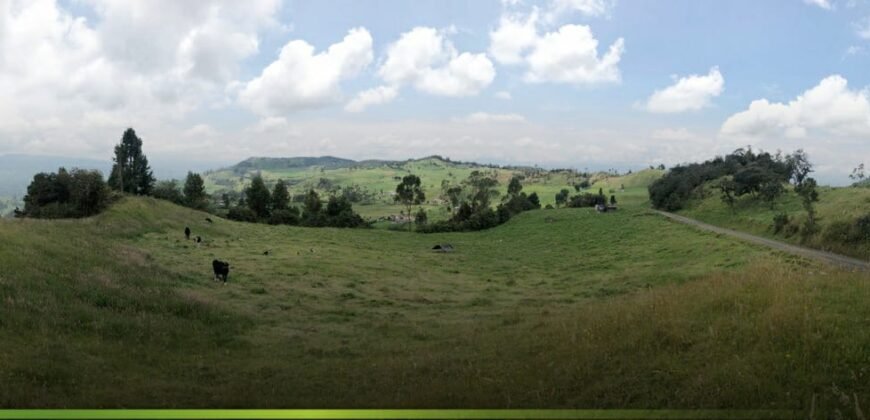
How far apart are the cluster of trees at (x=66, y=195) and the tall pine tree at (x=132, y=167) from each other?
1181 inches

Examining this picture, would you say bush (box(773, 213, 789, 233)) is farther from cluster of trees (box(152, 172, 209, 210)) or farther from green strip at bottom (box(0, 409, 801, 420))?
cluster of trees (box(152, 172, 209, 210))

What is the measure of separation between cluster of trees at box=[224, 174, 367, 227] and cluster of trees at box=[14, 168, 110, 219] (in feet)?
106

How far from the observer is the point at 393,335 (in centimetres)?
1759

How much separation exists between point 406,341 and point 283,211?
303ft

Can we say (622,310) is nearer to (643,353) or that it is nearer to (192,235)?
(643,353)

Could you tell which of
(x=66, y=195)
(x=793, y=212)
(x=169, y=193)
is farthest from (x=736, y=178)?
(x=169, y=193)

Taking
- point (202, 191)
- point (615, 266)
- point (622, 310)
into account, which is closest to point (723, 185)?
point (615, 266)

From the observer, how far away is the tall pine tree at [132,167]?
3925 inches

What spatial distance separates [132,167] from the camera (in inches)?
4050

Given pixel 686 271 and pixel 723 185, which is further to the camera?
pixel 723 185

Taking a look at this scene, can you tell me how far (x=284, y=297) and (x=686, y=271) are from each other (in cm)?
2437

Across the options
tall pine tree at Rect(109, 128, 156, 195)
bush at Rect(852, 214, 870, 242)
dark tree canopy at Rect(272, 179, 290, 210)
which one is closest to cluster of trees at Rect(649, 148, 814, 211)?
bush at Rect(852, 214, 870, 242)

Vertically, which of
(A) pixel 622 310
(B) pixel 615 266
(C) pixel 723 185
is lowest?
(B) pixel 615 266

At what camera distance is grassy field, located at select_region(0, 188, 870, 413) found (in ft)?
31.6
